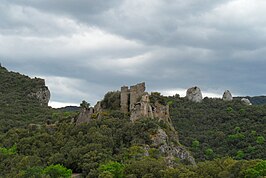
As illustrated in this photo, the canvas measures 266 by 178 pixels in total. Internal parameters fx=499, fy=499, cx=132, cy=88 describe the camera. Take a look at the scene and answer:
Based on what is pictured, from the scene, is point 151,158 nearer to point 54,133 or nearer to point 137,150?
point 137,150

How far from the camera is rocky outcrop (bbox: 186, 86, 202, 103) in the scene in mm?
113375

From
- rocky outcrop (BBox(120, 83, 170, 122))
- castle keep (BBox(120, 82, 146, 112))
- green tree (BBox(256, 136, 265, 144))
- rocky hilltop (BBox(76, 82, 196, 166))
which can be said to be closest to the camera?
rocky hilltop (BBox(76, 82, 196, 166))

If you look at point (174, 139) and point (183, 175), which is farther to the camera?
point (174, 139)

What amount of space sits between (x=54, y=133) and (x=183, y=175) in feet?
74.0

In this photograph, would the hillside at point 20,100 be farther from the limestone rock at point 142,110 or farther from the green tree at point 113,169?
the green tree at point 113,169

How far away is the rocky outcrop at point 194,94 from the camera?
372ft

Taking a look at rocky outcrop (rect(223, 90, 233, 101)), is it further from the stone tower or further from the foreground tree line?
the foreground tree line

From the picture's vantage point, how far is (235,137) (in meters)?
86.6

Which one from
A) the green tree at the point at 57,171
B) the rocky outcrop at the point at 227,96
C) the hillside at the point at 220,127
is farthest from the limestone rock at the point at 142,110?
the rocky outcrop at the point at 227,96

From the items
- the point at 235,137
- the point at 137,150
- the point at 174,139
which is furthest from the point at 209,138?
the point at 137,150

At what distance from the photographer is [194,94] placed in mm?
113938

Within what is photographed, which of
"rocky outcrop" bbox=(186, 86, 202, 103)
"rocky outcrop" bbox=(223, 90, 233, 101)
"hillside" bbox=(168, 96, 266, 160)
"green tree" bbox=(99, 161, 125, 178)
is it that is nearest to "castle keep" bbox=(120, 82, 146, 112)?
"green tree" bbox=(99, 161, 125, 178)

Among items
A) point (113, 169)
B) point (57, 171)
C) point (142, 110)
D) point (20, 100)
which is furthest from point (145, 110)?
point (20, 100)

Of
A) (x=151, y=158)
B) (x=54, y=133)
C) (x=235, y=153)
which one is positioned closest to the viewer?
(x=151, y=158)
